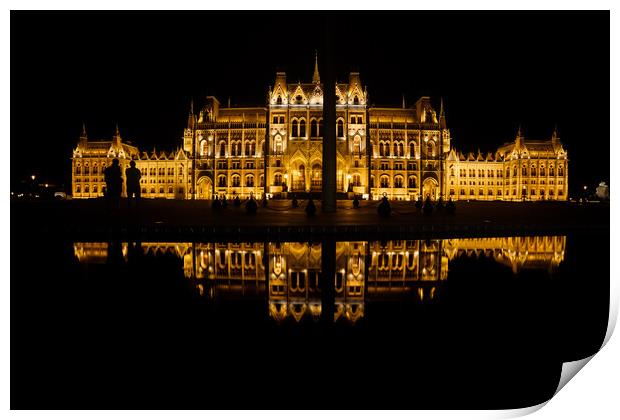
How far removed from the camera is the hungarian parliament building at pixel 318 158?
54.3 meters

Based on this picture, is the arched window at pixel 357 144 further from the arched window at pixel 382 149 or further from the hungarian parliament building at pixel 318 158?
the arched window at pixel 382 149

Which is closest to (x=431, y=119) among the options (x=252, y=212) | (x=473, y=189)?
(x=473, y=189)

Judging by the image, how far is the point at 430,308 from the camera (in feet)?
19.5

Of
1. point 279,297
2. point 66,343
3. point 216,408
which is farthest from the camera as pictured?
point 279,297

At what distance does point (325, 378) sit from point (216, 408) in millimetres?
927

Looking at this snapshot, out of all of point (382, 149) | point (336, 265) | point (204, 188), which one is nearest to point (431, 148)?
point (382, 149)

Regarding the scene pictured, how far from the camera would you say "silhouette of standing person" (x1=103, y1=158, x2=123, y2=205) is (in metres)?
15.8

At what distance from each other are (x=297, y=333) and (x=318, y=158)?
49.1 metres


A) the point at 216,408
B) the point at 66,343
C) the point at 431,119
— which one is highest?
the point at 431,119

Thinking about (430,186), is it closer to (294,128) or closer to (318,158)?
(318,158)

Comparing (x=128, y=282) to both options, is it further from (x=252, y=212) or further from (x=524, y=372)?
(x=252, y=212)

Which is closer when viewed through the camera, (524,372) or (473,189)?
(524,372)

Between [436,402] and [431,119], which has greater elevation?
[431,119]
